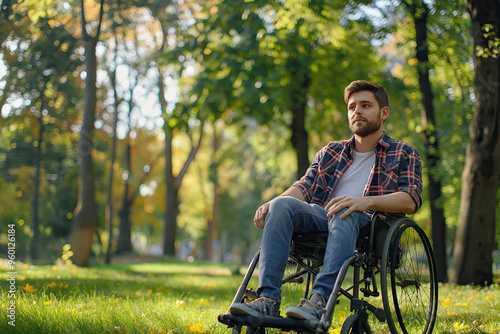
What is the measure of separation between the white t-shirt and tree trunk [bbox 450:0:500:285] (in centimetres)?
377

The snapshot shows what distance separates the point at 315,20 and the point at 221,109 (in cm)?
300

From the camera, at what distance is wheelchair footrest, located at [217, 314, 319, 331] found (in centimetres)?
222

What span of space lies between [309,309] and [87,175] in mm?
7793

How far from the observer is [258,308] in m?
2.38

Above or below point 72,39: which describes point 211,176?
below

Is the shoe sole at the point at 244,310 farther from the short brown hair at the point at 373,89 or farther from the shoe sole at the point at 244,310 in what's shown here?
the short brown hair at the point at 373,89

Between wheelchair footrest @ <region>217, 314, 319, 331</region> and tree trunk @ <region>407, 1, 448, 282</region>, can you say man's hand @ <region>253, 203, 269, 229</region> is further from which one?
tree trunk @ <region>407, 1, 448, 282</region>

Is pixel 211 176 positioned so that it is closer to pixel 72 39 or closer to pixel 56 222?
pixel 56 222

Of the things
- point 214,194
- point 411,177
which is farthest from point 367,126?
point 214,194

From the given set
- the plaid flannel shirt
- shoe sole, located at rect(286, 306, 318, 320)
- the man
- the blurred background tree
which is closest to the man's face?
the man

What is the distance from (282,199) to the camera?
8.90ft

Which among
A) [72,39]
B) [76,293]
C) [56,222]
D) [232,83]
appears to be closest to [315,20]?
[232,83]

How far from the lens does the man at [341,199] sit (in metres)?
2.45

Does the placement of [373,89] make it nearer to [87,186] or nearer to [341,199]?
[341,199]
